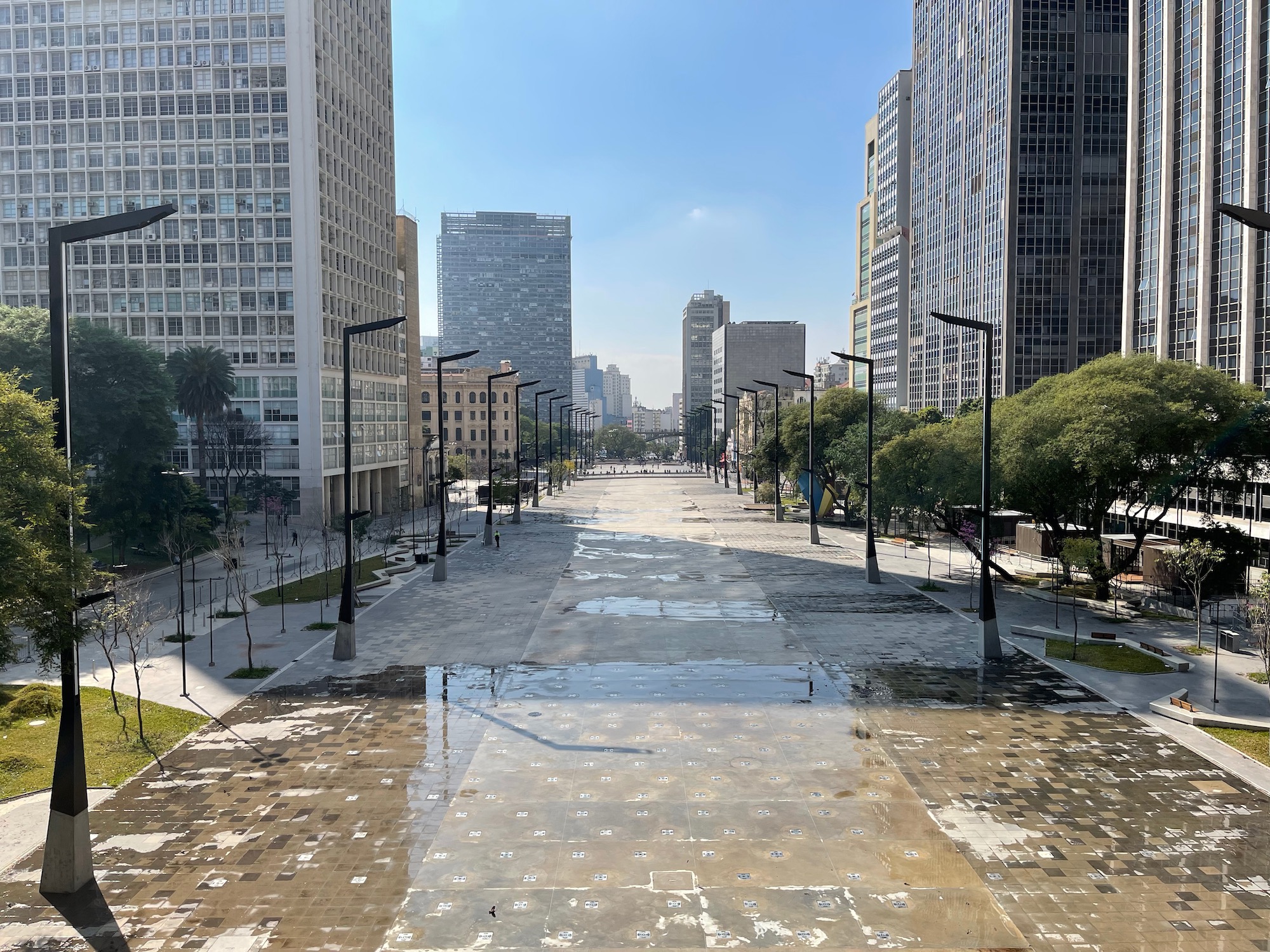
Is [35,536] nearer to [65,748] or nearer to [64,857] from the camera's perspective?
[65,748]

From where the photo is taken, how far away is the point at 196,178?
241 ft

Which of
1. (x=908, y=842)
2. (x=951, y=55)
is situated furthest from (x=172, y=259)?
(x=951, y=55)

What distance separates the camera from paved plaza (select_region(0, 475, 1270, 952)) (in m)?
12.7

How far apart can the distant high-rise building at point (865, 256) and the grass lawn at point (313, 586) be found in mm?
126874

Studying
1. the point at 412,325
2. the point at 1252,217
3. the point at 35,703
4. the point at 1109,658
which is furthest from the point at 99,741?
the point at 412,325

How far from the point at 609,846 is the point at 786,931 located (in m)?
3.54

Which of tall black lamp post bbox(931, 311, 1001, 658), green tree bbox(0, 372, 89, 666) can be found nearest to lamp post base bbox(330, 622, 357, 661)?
green tree bbox(0, 372, 89, 666)

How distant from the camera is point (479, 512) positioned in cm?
8638

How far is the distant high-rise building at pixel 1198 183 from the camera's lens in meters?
60.5

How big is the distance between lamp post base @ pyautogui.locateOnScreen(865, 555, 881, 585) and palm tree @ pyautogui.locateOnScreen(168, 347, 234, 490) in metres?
48.2

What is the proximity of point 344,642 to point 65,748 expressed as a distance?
545 inches

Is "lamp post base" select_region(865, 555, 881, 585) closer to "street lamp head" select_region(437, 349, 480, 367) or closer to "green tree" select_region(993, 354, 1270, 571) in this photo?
"green tree" select_region(993, 354, 1270, 571)

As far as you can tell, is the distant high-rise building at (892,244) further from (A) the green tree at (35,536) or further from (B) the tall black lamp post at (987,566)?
(A) the green tree at (35,536)

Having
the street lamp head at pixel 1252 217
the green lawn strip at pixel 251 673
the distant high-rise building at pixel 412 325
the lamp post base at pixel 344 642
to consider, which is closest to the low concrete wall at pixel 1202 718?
the street lamp head at pixel 1252 217
